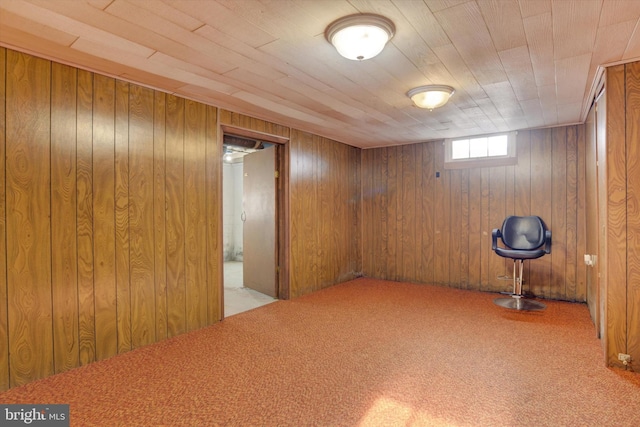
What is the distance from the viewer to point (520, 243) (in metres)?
4.19

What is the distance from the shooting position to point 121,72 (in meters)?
2.51

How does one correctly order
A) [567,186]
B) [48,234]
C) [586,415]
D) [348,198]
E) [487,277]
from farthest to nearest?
[348,198], [487,277], [567,186], [48,234], [586,415]

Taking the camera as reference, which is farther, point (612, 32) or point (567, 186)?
point (567, 186)

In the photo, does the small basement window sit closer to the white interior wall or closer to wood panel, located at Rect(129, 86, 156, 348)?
wood panel, located at Rect(129, 86, 156, 348)

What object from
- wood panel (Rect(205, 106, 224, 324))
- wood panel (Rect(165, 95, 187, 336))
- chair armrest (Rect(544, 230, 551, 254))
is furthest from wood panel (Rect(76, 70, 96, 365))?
chair armrest (Rect(544, 230, 551, 254))

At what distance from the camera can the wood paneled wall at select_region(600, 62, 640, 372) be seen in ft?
7.69

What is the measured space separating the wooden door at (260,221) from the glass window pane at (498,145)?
9.70ft

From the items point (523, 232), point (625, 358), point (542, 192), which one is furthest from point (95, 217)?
point (542, 192)

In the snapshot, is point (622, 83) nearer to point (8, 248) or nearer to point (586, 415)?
point (586, 415)

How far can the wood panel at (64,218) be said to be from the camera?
2.33 m

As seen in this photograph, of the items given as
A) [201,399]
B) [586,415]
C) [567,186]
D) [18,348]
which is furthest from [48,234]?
[567,186]

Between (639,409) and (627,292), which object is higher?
(627,292)

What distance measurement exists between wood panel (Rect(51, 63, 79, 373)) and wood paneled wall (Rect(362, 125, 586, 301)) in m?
4.15

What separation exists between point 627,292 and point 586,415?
3.40 feet
